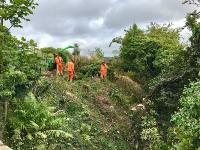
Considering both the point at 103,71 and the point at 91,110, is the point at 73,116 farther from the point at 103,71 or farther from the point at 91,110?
the point at 103,71

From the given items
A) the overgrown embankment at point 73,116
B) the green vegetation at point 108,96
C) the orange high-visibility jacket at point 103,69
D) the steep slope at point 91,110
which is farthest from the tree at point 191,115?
the orange high-visibility jacket at point 103,69

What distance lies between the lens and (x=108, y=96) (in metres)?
29.3

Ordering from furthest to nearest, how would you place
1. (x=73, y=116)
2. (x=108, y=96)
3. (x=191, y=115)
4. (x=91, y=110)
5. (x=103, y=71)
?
(x=103, y=71) → (x=108, y=96) → (x=91, y=110) → (x=73, y=116) → (x=191, y=115)

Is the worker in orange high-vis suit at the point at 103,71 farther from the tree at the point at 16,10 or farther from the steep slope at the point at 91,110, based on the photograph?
the tree at the point at 16,10

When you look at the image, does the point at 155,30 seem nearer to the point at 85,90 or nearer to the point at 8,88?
the point at 85,90

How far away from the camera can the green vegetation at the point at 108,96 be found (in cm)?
1875

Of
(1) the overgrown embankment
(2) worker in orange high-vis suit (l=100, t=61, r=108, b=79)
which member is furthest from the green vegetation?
(2) worker in orange high-vis suit (l=100, t=61, r=108, b=79)

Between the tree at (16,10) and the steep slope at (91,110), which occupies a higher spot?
the tree at (16,10)

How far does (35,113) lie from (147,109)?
26.2ft

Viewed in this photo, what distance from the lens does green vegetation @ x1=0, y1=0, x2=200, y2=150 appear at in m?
18.8

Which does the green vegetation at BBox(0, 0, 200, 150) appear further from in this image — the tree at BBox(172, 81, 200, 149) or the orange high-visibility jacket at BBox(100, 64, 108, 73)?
the orange high-visibility jacket at BBox(100, 64, 108, 73)

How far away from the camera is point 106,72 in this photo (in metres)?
32.4

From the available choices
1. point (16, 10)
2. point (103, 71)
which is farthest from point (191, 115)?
point (103, 71)

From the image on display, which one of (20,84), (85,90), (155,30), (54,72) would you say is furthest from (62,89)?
(155,30)
